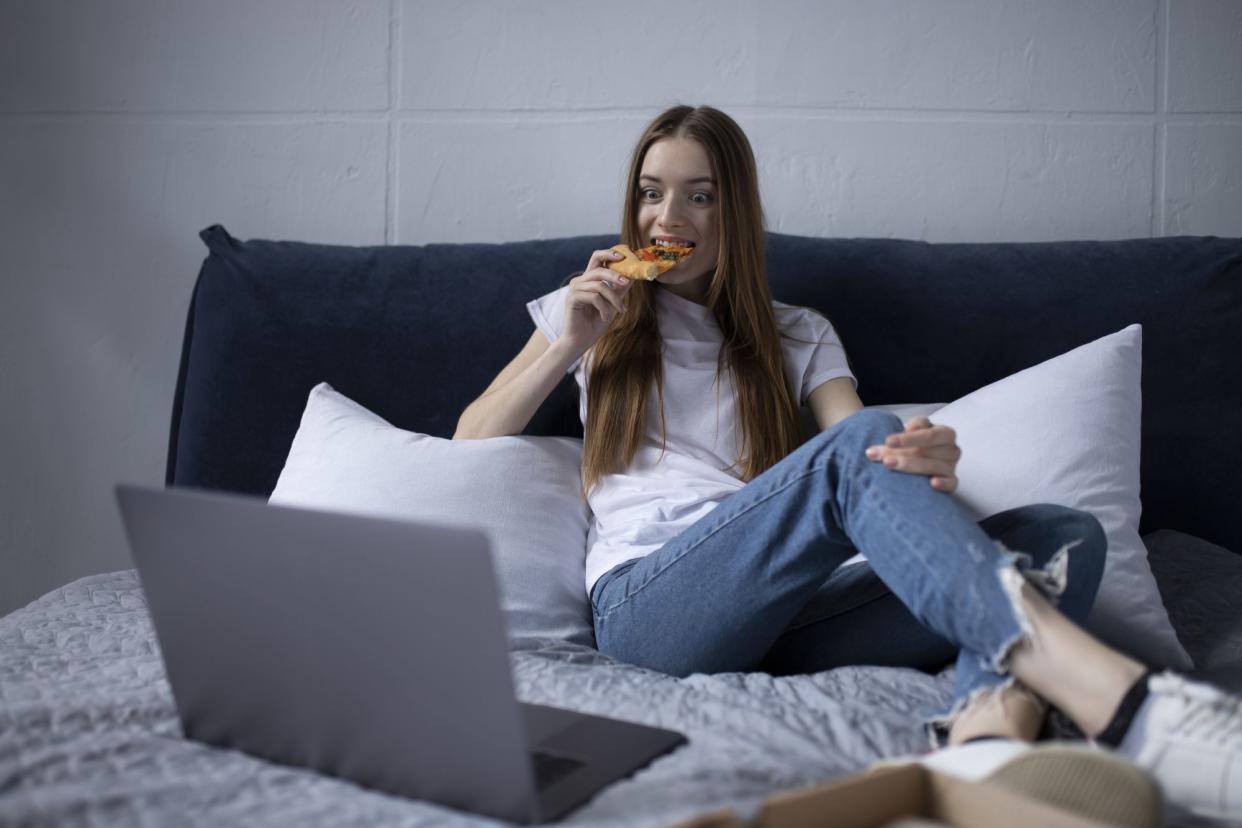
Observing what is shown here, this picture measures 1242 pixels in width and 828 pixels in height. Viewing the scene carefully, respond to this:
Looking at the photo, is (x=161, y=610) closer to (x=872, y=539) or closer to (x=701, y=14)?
(x=872, y=539)

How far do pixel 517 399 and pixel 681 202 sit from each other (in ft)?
1.50

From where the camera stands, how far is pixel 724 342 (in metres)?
1.99

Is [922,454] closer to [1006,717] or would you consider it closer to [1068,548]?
[1068,548]

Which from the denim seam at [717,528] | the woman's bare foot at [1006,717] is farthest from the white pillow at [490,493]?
the woman's bare foot at [1006,717]

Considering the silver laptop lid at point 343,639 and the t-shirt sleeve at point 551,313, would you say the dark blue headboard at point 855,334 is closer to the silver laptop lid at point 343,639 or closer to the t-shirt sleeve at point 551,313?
the t-shirt sleeve at point 551,313

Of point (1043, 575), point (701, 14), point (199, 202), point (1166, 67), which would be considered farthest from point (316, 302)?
point (1166, 67)

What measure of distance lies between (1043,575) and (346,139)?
1.83 metres

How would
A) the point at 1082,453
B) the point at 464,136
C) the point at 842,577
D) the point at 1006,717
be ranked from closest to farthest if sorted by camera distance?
1. the point at 1006,717
2. the point at 842,577
3. the point at 1082,453
4. the point at 464,136

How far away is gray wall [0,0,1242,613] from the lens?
239cm

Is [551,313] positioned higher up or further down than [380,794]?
higher up

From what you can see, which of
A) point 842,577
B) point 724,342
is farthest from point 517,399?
point 842,577

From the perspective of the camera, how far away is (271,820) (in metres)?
0.97

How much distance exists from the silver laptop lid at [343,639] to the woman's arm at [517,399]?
0.81 m

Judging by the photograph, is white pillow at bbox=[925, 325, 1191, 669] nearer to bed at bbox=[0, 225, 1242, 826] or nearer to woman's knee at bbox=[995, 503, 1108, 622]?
bed at bbox=[0, 225, 1242, 826]
